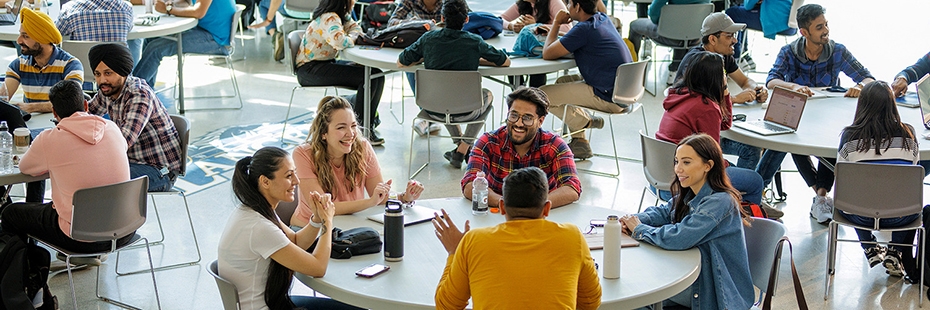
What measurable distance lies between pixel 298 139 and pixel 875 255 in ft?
13.0

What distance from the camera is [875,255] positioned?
15.1 ft

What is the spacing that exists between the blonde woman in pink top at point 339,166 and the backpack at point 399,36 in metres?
2.75

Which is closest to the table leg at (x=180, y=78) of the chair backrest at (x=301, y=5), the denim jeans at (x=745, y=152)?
the chair backrest at (x=301, y=5)

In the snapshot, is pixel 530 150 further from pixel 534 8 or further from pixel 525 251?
pixel 534 8

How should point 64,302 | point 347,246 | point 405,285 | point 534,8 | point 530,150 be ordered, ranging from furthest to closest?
point 534,8, point 64,302, point 530,150, point 347,246, point 405,285

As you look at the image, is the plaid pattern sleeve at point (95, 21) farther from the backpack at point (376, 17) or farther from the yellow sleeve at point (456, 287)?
the yellow sleeve at point (456, 287)

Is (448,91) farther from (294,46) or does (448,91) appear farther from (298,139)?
(298,139)

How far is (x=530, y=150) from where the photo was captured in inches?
155

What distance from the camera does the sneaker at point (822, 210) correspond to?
5270mm

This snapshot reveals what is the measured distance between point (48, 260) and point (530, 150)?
2068mm

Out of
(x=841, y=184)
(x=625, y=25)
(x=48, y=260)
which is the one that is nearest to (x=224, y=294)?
(x=48, y=260)

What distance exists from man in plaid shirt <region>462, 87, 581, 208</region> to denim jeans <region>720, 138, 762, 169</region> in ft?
5.41

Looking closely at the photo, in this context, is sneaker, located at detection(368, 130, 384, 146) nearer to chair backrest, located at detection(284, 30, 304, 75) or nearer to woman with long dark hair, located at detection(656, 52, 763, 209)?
chair backrest, located at detection(284, 30, 304, 75)

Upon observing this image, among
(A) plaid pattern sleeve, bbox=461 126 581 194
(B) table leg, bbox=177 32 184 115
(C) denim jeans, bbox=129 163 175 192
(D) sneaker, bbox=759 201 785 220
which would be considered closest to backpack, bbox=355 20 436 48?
(B) table leg, bbox=177 32 184 115
